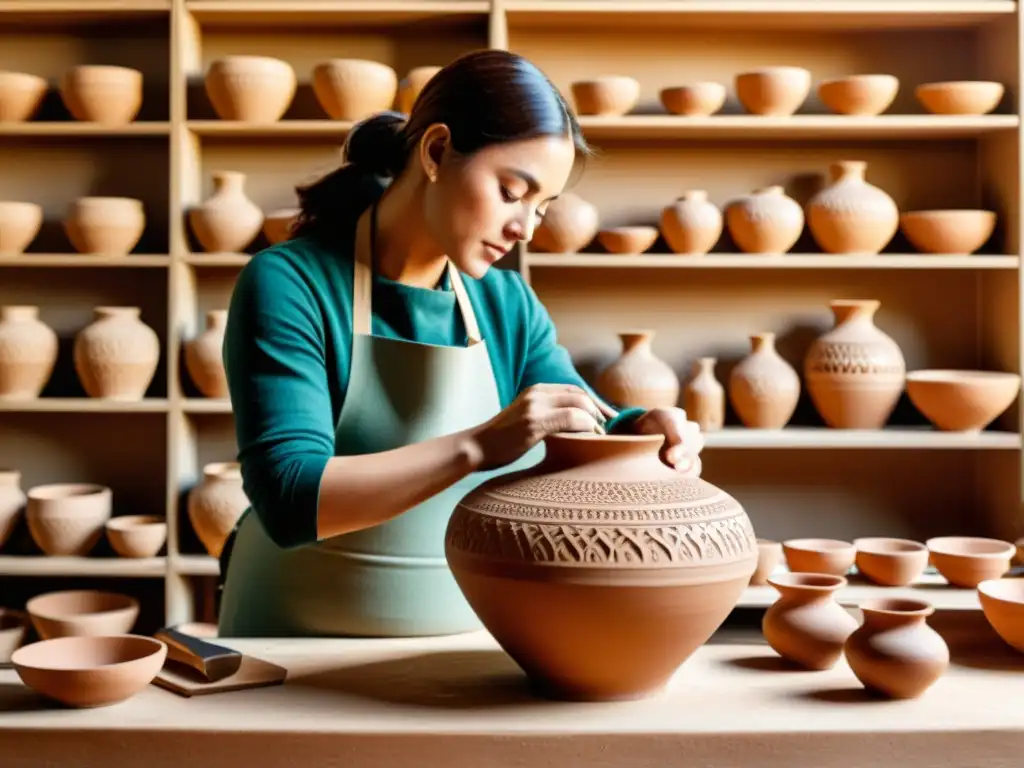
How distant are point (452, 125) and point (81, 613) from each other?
Answer: 225cm

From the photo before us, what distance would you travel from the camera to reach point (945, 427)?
10.7 feet

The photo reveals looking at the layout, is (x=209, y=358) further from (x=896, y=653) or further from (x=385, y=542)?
(x=896, y=653)

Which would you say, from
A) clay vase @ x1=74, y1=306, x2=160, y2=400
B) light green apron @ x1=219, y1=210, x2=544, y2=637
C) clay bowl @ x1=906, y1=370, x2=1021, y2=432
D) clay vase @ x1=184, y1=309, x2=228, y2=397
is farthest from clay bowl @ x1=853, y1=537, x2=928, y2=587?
clay vase @ x1=74, y1=306, x2=160, y2=400

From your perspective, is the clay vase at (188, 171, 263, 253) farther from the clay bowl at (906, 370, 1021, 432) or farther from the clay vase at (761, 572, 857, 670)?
the clay vase at (761, 572, 857, 670)

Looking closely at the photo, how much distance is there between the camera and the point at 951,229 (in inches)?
130

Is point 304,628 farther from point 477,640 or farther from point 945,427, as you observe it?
point 945,427

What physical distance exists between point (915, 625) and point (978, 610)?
0.37 m

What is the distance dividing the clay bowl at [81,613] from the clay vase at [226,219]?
3.49 feet

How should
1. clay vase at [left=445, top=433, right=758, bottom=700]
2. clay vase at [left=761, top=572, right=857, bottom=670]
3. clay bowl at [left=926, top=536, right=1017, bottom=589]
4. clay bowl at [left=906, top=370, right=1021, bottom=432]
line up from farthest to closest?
clay bowl at [left=906, top=370, right=1021, bottom=432]
clay bowl at [left=926, top=536, right=1017, bottom=589]
clay vase at [left=761, top=572, right=857, bottom=670]
clay vase at [left=445, top=433, right=758, bottom=700]

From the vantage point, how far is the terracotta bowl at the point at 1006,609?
52.1 inches

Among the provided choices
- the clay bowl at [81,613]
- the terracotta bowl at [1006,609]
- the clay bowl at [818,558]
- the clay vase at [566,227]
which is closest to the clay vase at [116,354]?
the clay bowl at [81,613]

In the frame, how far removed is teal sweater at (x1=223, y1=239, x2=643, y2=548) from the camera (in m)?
1.34

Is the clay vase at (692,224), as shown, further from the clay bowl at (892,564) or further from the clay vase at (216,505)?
the clay vase at (216,505)

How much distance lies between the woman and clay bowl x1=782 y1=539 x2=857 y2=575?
930 millimetres
